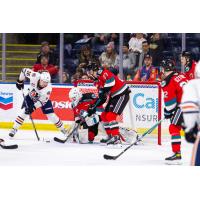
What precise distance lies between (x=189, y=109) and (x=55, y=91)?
5429 millimetres

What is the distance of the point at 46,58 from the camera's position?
1167 cm

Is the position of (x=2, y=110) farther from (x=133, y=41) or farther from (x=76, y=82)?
(x=133, y=41)

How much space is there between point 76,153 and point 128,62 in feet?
9.05

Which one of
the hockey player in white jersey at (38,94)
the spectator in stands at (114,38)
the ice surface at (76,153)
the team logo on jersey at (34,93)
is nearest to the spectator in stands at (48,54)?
the spectator in stands at (114,38)

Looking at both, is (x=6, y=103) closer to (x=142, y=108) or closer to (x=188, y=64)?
(x=142, y=108)

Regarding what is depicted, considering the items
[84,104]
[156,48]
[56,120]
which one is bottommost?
[56,120]

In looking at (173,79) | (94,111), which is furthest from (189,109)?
(94,111)

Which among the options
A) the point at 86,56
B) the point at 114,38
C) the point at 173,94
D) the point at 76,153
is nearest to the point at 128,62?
the point at 114,38

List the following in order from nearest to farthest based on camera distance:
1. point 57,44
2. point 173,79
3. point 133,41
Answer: point 173,79 → point 133,41 → point 57,44

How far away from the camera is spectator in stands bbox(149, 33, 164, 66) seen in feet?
37.2

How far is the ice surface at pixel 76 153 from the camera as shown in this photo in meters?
8.29

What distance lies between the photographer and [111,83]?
891 cm

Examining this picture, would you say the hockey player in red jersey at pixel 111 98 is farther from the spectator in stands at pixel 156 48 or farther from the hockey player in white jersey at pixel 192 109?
the hockey player in white jersey at pixel 192 109

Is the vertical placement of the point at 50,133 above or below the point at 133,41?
below
